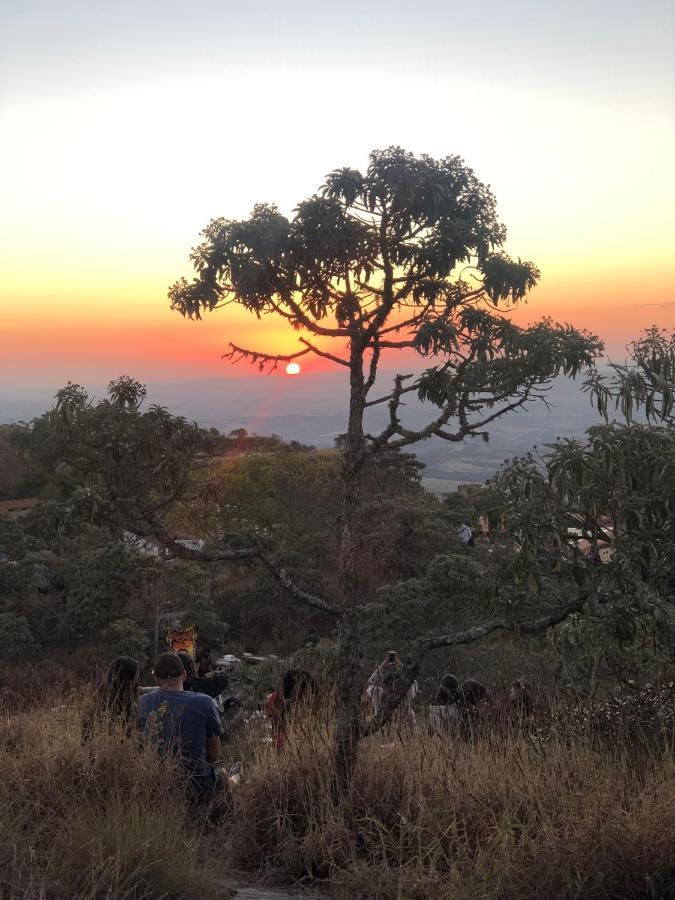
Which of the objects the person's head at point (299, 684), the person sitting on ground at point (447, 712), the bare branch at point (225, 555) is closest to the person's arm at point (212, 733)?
the bare branch at point (225, 555)

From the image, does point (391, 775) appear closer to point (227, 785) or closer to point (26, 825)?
point (227, 785)

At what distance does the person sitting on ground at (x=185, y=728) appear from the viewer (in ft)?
17.1

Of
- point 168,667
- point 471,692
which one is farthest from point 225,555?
point 471,692

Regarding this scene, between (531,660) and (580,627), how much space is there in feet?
37.8

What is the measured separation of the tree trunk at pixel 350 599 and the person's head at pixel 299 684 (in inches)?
36.0

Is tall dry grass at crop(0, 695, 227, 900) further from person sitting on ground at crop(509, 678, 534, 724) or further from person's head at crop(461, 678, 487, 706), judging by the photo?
person's head at crop(461, 678, 487, 706)

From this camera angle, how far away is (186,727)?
209 inches

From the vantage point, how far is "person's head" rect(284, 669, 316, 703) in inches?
263

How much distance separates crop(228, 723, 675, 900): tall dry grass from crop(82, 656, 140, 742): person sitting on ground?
977 mm

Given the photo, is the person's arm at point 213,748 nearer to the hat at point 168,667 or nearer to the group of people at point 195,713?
the group of people at point 195,713

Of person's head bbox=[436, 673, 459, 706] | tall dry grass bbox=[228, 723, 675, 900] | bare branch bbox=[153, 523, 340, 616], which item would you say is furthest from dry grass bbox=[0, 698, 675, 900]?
person's head bbox=[436, 673, 459, 706]

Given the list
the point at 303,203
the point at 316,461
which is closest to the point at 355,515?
the point at 303,203

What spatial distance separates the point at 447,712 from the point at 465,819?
2.06 meters

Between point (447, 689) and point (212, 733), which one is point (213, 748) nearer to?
point (212, 733)
